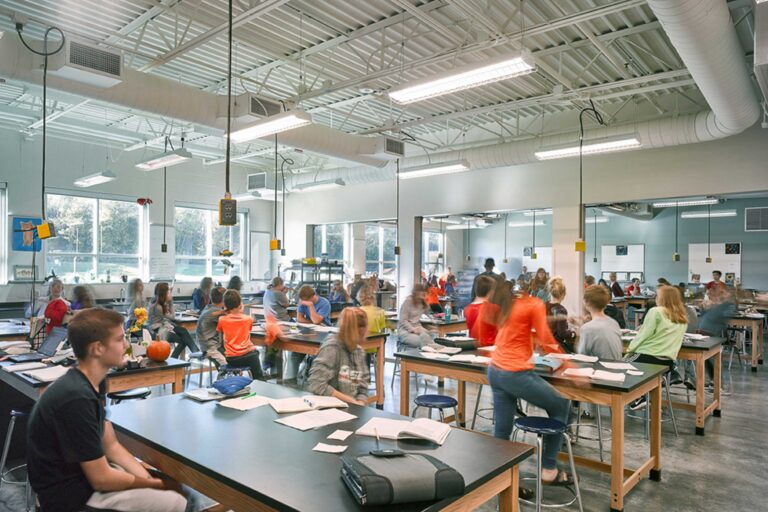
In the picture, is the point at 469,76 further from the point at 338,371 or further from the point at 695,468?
the point at 695,468

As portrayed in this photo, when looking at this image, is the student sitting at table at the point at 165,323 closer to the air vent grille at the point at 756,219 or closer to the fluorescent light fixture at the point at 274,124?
the fluorescent light fixture at the point at 274,124

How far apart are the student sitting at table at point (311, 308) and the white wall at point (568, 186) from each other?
186 inches

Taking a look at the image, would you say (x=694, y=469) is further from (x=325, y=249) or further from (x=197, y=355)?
(x=325, y=249)

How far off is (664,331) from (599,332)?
3.02 feet

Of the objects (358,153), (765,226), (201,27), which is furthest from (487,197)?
(765,226)

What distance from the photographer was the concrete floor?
132 inches

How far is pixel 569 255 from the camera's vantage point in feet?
31.6

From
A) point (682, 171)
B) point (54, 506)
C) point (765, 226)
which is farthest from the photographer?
point (765, 226)

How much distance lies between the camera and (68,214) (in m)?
10.8

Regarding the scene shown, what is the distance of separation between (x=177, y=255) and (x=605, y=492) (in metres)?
11.2

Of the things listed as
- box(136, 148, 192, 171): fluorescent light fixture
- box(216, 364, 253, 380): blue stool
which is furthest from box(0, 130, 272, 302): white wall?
box(216, 364, 253, 380): blue stool

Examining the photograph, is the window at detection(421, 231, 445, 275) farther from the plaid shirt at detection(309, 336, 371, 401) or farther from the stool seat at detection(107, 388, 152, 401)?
the plaid shirt at detection(309, 336, 371, 401)

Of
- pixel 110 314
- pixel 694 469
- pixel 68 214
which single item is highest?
pixel 68 214

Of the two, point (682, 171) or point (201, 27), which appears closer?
point (201, 27)
